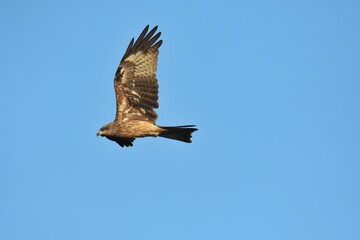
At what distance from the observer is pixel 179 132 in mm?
10664

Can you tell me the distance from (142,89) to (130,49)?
96 cm

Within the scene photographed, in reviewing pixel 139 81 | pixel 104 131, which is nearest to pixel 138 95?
pixel 139 81

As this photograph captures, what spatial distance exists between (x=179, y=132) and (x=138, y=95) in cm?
131

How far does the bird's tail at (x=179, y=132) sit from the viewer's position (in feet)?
34.4

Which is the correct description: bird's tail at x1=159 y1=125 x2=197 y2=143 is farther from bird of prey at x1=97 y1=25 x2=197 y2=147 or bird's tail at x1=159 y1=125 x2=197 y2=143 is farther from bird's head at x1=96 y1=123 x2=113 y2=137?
bird's head at x1=96 y1=123 x2=113 y2=137

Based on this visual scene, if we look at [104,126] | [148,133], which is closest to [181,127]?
[148,133]

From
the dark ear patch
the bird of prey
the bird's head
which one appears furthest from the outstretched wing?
the dark ear patch

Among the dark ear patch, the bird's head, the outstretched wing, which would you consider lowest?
the bird's head

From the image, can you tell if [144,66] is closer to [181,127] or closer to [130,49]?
[130,49]

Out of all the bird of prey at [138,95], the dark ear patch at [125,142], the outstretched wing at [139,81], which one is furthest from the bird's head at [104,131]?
the dark ear patch at [125,142]

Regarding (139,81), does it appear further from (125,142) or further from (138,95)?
(125,142)

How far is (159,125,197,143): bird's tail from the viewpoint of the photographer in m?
10.5

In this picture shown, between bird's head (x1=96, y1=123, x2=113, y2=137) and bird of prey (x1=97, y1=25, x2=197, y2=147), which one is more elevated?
bird of prey (x1=97, y1=25, x2=197, y2=147)

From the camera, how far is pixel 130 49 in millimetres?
11688
